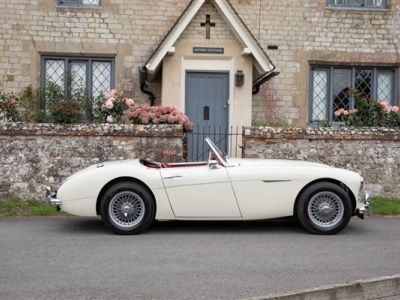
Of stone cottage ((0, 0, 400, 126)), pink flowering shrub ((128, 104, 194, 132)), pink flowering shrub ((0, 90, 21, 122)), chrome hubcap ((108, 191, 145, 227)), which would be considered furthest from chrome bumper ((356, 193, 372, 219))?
pink flowering shrub ((0, 90, 21, 122))

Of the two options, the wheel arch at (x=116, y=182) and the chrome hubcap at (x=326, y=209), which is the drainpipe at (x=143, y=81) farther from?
the chrome hubcap at (x=326, y=209)

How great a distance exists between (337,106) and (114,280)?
1295 cm

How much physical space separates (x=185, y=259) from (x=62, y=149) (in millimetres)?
5893

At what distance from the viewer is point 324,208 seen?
9977 millimetres

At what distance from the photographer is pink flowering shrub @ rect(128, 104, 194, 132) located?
45.6ft

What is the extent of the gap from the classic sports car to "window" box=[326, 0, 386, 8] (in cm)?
989

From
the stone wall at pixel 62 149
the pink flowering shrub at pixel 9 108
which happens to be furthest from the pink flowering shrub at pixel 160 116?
the pink flowering shrub at pixel 9 108

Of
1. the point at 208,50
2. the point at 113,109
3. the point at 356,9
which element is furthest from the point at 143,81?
the point at 356,9

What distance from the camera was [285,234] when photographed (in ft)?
33.4

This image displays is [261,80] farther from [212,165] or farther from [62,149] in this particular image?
[212,165]

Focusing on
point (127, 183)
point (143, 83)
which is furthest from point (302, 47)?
point (127, 183)

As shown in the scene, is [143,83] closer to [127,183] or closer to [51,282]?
[127,183]

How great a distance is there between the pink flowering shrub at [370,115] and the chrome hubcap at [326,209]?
575 cm

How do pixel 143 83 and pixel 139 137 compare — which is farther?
pixel 143 83
